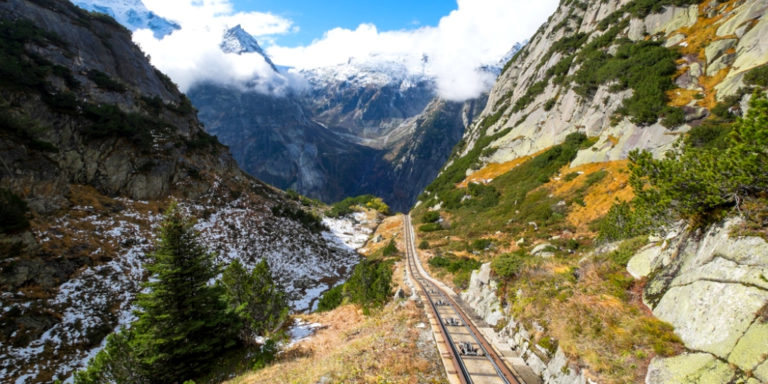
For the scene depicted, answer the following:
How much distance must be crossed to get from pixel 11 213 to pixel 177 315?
14220 millimetres

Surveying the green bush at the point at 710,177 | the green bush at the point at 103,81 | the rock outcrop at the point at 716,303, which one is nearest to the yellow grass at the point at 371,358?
the rock outcrop at the point at 716,303

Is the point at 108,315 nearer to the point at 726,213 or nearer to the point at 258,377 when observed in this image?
the point at 258,377

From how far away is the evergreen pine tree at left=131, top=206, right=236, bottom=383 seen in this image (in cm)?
1125

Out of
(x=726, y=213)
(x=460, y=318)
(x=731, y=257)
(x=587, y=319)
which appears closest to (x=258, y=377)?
(x=460, y=318)

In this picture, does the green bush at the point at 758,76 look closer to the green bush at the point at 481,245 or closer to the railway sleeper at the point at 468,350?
the green bush at the point at 481,245

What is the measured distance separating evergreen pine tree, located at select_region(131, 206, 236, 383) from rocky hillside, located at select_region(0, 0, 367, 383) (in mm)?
6863

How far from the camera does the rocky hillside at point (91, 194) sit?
1576 cm

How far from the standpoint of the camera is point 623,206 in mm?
19031

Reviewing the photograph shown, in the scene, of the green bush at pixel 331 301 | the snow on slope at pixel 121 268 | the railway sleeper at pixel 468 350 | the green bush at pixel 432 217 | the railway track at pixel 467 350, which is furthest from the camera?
the green bush at pixel 432 217

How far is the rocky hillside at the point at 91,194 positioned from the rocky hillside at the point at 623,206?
20.9m

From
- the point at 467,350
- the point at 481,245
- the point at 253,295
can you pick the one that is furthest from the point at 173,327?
the point at 481,245

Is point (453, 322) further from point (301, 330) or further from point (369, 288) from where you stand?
point (301, 330)

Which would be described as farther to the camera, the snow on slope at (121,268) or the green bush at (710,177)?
the snow on slope at (121,268)

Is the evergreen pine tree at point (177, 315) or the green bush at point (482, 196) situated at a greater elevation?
the green bush at point (482, 196)
